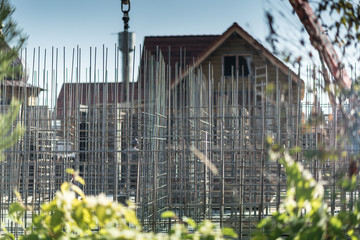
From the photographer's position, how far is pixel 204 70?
1848 centimetres

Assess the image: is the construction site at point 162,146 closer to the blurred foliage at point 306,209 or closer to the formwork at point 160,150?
the formwork at point 160,150

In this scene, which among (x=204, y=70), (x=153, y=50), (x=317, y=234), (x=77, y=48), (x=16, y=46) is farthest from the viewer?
(x=153, y=50)

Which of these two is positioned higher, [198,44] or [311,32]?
[198,44]

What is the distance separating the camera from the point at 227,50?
18.7 m

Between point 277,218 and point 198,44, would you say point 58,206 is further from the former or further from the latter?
point 198,44

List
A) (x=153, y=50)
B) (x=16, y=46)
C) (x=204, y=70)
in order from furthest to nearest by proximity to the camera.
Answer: (x=153, y=50), (x=204, y=70), (x=16, y=46)

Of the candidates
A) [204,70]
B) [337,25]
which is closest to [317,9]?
[337,25]

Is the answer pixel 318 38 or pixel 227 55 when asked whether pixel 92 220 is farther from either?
pixel 227 55

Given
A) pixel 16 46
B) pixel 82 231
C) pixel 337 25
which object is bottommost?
pixel 82 231

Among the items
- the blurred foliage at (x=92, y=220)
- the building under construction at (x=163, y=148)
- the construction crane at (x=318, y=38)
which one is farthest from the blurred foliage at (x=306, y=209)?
the building under construction at (x=163, y=148)

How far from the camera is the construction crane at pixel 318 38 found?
3.16 metres

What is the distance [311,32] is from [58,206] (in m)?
1.95

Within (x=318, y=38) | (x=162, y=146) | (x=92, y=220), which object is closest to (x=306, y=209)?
(x=92, y=220)

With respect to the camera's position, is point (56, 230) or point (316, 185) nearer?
point (316, 185)
